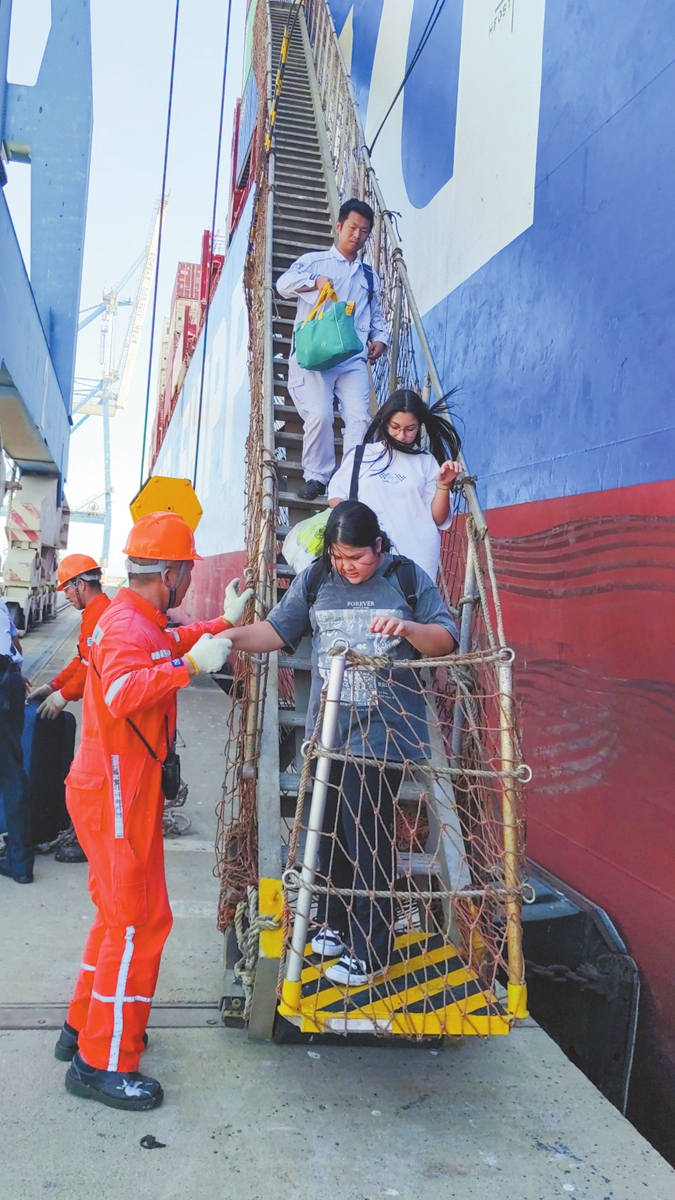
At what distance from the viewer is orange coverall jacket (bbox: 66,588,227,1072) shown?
2611 mm

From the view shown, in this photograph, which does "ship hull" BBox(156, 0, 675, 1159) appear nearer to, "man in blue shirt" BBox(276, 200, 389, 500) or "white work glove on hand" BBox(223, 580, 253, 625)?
"man in blue shirt" BBox(276, 200, 389, 500)

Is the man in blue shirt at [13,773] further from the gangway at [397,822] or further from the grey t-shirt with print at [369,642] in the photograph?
the grey t-shirt with print at [369,642]

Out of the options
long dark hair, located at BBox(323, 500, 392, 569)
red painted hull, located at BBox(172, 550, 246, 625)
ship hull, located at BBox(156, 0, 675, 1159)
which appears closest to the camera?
long dark hair, located at BBox(323, 500, 392, 569)

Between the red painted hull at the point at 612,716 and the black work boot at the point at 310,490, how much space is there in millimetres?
1188

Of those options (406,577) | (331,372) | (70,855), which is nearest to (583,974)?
(406,577)

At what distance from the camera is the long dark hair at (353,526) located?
2.81m

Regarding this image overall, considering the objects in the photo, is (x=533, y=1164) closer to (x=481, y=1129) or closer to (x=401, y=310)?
(x=481, y=1129)

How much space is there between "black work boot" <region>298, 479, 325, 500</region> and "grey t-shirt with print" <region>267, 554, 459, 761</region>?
1.99m

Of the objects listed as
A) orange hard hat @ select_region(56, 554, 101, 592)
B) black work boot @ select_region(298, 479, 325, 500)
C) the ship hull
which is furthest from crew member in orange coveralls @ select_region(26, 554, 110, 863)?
the ship hull

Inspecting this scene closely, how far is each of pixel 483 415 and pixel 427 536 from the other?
84.5 inches

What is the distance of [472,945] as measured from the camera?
284 cm

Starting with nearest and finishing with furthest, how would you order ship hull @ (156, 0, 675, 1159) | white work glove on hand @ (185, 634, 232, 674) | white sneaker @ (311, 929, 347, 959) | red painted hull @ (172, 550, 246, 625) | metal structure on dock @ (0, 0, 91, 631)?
white work glove on hand @ (185, 634, 232, 674), white sneaker @ (311, 929, 347, 959), ship hull @ (156, 0, 675, 1159), red painted hull @ (172, 550, 246, 625), metal structure on dock @ (0, 0, 91, 631)

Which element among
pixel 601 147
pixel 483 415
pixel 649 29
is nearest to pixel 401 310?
pixel 483 415

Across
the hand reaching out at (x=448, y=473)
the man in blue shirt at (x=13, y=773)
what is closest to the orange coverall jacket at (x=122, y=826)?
the hand reaching out at (x=448, y=473)
